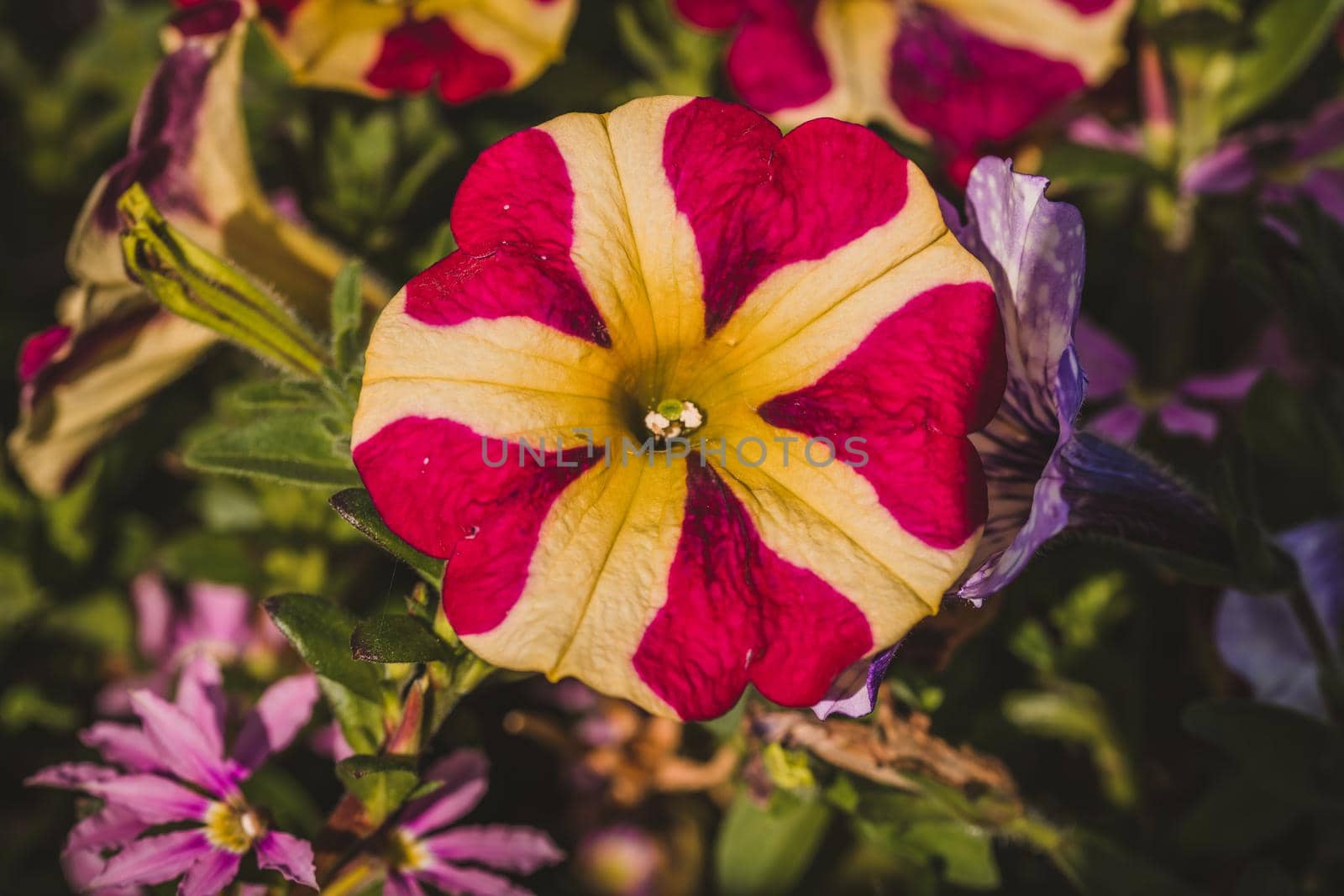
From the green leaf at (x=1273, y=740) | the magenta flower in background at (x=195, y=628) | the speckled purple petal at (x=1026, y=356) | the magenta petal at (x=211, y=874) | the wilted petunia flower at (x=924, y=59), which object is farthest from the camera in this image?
the magenta flower in background at (x=195, y=628)

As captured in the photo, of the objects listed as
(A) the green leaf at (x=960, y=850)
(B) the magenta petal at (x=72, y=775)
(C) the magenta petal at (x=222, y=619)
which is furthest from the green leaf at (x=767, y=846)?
(C) the magenta petal at (x=222, y=619)

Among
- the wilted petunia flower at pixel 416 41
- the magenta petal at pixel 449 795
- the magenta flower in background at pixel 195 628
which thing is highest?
the wilted petunia flower at pixel 416 41

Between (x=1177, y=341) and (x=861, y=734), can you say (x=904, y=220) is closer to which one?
(x=861, y=734)

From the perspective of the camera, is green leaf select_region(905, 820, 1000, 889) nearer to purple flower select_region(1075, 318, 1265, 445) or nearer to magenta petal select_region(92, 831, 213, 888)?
purple flower select_region(1075, 318, 1265, 445)

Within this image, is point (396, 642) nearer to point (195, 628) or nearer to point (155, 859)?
point (155, 859)

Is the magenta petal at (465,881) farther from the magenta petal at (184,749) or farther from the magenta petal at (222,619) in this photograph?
the magenta petal at (222,619)

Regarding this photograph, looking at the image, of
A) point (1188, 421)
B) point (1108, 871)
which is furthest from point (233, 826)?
point (1188, 421)

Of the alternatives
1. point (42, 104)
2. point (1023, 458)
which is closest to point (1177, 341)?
point (1023, 458)
